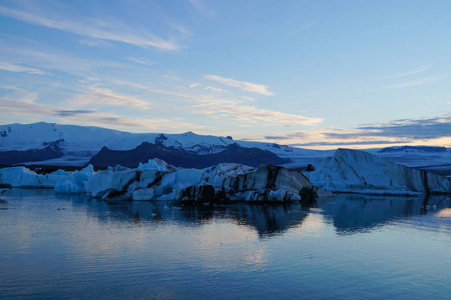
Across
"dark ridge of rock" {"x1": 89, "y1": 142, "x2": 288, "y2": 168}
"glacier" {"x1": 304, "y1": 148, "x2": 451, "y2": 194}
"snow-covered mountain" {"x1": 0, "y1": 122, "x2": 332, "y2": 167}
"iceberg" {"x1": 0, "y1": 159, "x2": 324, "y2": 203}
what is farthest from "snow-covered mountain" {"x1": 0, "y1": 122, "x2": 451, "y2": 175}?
"iceberg" {"x1": 0, "y1": 159, "x2": 324, "y2": 203}

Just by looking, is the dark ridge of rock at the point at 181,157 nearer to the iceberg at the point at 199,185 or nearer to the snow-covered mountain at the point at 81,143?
the snow-covered mountain at the point at 81,143

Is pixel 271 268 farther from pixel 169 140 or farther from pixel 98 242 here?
pixel 169 140

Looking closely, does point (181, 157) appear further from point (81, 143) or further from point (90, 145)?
point (81, 143)

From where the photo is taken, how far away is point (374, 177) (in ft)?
107

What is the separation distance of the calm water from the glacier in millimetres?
17192

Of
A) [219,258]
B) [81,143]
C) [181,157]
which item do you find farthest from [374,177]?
[81,143]

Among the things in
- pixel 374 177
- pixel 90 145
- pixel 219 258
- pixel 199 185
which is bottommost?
pixel 219 258

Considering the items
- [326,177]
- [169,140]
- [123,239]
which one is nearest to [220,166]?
[326,177]

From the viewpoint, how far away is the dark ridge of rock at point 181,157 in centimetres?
11056

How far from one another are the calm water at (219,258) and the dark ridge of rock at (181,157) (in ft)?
312

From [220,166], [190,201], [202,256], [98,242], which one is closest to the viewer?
[202,256]

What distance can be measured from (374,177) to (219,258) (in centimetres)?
2696

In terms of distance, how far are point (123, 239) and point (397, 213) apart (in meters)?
14.3

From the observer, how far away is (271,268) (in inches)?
318
